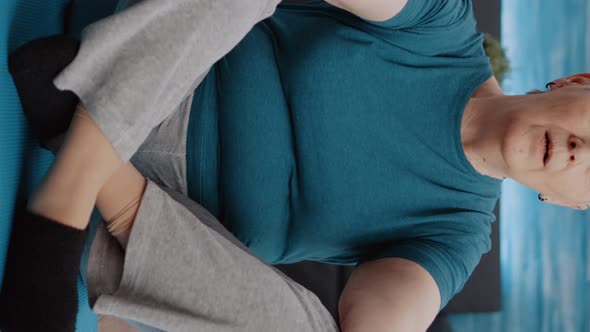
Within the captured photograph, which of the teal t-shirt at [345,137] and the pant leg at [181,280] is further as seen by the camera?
the teal t-shirt at [345,137]

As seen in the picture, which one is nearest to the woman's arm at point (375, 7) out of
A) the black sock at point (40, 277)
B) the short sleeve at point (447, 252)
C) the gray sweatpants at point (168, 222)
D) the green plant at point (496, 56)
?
the gray sweatpants at point (168, 222)

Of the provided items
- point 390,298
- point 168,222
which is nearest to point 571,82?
point 390,298

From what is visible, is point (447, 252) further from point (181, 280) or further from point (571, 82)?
point (181, 280)

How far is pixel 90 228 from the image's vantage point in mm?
789

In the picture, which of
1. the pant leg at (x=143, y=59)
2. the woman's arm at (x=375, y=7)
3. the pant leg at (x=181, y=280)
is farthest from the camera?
the woman's arm at (x=375, y=7)

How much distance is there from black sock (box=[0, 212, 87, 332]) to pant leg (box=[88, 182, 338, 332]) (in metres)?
0.08

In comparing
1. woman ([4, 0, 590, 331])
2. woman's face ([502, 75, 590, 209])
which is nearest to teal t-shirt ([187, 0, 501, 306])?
woman ([4, 0, 590, 331])

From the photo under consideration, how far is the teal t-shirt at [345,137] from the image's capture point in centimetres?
102

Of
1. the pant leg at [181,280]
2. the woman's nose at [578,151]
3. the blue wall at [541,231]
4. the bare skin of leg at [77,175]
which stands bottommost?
the blue wall at [541,231]

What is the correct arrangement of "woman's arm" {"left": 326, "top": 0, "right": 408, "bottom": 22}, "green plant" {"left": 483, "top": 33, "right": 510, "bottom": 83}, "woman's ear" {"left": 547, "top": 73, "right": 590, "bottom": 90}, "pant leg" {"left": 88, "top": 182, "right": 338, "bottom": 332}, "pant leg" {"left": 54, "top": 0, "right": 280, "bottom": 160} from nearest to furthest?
"pant leg" {"left": 54, "top": 0, "right": 280, "bottom": 160} < "pant leg" {"left": 88, "top": 182, "right": 338, "bottom": 332} < "woman's arm" {"left": 326, "top": 0, "right": 408, "bottom": 22} < "woman's ear" {"left": 547, "top": 73, "right": 590, "bottom": 90} < "green plant" {"left": 483, "top": 33, "right": 510, "bottom": 83}

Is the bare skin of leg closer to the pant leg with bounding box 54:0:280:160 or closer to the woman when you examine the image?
the pant leg with bounding box 54:0:280:160

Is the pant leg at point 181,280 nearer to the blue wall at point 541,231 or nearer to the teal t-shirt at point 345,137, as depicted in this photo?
the teal t-shirt at point 345,137

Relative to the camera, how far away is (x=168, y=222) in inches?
31.2

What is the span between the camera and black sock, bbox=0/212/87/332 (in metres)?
0.67
